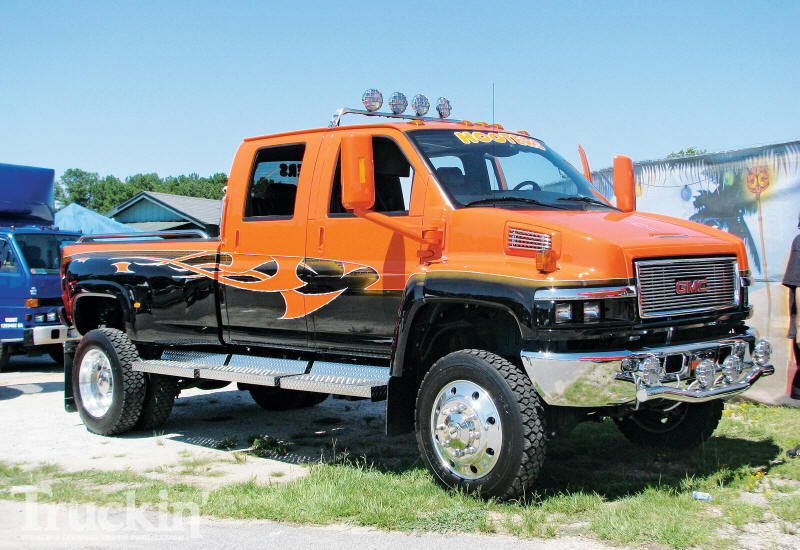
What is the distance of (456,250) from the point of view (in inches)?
206

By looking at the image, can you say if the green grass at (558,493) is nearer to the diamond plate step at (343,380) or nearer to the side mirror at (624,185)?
the diamond plate step at (343,380)

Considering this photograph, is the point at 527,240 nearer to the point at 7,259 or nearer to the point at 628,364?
the point at 628,364

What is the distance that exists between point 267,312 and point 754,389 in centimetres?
500

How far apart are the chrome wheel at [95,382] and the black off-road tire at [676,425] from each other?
469 cm

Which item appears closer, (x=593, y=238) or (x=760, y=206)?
(x=593, y=238)

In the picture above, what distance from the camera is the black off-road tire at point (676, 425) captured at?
235 inches

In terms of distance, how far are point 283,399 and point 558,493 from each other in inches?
164

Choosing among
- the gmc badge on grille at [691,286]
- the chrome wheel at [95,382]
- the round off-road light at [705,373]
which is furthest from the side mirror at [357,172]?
the chrome wheel at [95,382]

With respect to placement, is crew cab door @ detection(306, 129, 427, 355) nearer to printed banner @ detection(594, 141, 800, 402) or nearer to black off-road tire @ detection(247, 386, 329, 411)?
black off-road tire @ detection(247, 386, 329, 411)

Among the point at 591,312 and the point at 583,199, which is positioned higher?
the point at 583,199

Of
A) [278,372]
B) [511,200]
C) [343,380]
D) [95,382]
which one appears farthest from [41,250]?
[511,200]

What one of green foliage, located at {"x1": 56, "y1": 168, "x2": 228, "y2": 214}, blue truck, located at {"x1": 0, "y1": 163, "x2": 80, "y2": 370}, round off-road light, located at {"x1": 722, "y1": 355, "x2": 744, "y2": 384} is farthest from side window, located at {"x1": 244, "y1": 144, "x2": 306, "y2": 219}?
green foliage, located at {"x1": 56, "y1": 168, "x2": 228, "y2": 214}

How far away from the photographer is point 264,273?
6312 mm

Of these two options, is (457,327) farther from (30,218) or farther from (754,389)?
(30,218)
